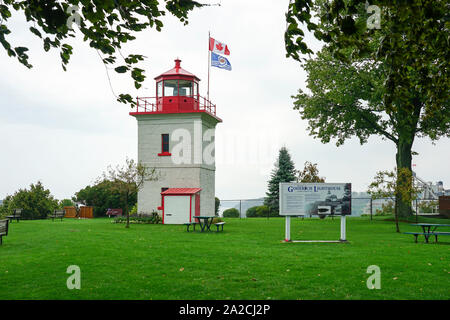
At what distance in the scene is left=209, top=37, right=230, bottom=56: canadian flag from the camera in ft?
107

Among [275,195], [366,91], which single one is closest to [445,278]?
[366,91]

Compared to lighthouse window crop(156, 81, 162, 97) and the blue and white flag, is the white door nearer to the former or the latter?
lighthouse window crop(156, 81, 162, 97)

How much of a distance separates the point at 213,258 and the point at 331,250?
14.2ft

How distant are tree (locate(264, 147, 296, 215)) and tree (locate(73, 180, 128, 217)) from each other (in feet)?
51.0

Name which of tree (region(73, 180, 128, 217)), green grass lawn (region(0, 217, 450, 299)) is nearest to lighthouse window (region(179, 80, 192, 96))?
tree (region(73, 180, 128, 217))

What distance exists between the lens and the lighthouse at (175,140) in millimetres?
31703

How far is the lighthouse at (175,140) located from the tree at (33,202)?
351 inches

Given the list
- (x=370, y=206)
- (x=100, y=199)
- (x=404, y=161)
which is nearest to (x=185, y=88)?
(x=100, y=199)

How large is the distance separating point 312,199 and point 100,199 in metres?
29.2

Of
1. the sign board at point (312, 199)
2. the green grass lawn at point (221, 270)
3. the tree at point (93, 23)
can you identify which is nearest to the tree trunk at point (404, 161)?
the green grass lawn at point (221, 270)

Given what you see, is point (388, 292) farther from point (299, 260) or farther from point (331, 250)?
point (331, 250)

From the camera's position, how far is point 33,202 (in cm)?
3478

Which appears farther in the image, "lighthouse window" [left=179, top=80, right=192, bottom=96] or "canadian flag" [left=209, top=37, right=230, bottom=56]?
"canadian flag" [left=209, top=37, right=230, bottom=56]

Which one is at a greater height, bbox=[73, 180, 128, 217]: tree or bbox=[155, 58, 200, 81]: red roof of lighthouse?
bbox=[155, 58, 200, 81]: red roof of lighthouse
